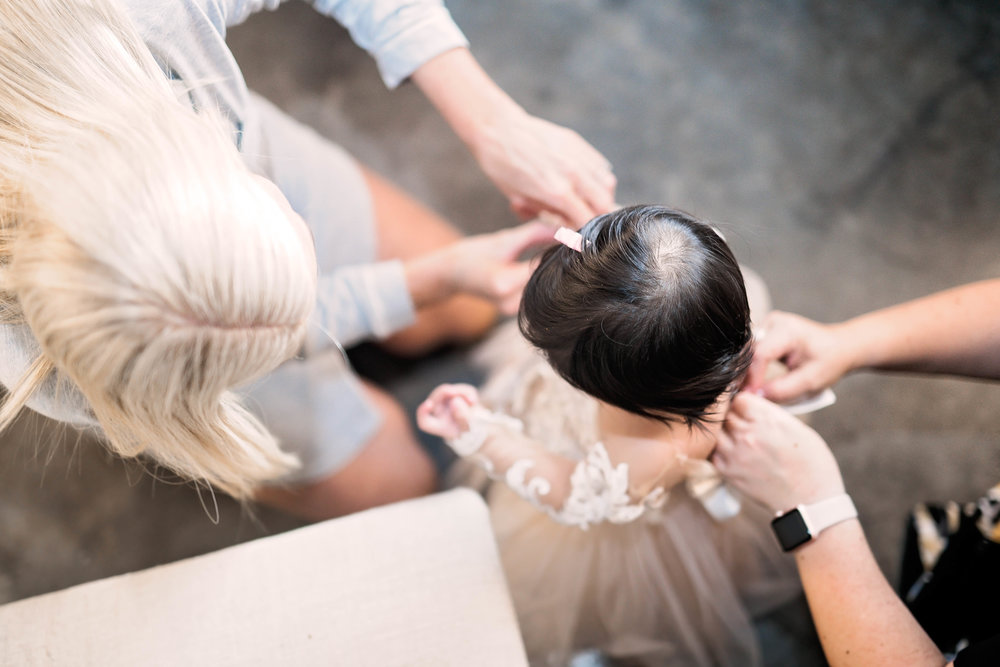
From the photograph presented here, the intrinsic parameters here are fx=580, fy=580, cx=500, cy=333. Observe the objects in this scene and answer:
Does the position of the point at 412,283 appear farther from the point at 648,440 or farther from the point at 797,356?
the point at 797,356

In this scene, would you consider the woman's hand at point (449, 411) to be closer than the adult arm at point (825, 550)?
No

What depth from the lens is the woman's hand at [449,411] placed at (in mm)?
795

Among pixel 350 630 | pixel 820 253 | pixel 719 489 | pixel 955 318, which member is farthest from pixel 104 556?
pixel 820 253

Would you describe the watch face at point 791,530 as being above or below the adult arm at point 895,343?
below

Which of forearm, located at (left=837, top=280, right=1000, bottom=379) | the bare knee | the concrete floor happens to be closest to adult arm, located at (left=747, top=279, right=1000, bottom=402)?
forearm, located at (left=837, top=280, right=1000, bottom=379)

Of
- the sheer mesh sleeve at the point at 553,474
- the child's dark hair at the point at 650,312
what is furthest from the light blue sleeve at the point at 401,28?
the sheer mesh sleeve at the point at 553,474

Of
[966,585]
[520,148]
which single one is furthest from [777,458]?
[520,148]

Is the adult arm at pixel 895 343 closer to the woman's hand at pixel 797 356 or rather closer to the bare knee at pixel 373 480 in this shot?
the woman's hand at pixel 797 356

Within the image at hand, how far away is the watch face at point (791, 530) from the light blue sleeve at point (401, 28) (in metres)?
0.76

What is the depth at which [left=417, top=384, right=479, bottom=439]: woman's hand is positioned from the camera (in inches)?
→ 31.3

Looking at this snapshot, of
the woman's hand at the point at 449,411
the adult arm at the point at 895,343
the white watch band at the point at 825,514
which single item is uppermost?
the adult arm at the point at 895,343

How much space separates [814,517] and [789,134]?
0.93 meters

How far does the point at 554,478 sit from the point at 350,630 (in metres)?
0.30

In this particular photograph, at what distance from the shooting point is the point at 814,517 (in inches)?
27.1
